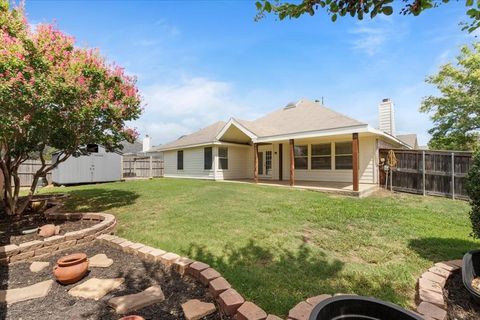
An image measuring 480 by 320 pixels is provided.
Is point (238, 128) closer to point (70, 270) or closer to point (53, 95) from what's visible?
point (53, 95)

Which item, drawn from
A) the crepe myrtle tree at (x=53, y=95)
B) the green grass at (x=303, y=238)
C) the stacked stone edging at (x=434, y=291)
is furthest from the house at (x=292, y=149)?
the crepe myrtle tree at (x=53, y=95)

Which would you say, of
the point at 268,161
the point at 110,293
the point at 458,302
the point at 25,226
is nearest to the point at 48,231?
the point at 25,226

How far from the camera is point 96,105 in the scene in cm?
599

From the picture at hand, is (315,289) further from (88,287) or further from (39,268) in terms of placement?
(39,268)

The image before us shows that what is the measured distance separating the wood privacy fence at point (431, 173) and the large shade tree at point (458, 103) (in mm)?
12377

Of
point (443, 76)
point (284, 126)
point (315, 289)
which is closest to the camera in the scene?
point (315, 289)

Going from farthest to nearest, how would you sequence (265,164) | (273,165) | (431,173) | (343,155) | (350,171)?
(265,164) → (273,165) → (343,155) → (350,171) → (431,173)

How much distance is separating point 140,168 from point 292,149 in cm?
1510

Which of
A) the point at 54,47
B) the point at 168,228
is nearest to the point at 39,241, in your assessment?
the point at 168,228

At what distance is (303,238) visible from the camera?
484 centimetres

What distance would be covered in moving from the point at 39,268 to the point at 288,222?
467 cm

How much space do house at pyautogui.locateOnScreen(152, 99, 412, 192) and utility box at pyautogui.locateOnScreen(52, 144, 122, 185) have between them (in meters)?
4.20

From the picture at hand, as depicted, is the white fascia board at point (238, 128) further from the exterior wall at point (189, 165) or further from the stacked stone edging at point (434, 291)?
the stacked stone edging at point (434, 291)

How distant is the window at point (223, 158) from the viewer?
16516 millimetres
